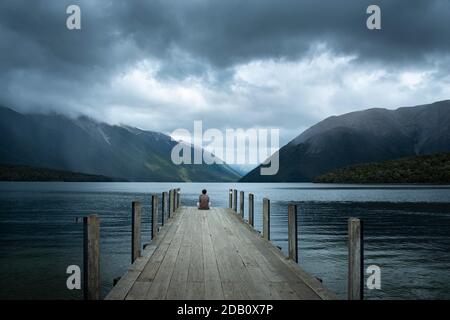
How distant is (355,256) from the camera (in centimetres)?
836

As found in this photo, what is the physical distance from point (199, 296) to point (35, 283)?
35.2 ft

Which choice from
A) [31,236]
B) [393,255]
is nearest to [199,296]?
[393,255]

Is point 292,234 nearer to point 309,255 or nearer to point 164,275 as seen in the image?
point 164,275

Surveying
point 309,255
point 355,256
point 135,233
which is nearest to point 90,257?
point 135,233

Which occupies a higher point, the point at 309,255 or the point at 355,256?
the point at 355,256

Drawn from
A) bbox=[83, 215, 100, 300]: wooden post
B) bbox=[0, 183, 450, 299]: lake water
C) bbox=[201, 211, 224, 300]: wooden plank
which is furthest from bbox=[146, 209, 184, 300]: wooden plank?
bbox=[0, 183, 450, 299]: lake water

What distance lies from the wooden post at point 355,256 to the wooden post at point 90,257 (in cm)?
504

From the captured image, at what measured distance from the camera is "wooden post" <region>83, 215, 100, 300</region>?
27.5 ft

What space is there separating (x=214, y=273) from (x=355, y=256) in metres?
3.63

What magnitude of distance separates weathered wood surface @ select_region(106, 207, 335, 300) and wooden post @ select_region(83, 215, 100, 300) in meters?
0.40
